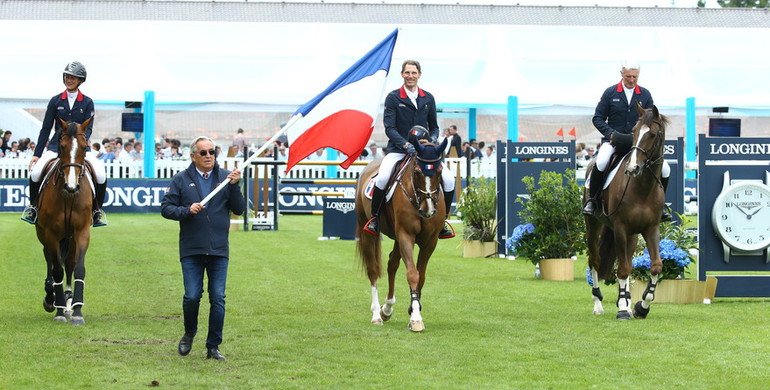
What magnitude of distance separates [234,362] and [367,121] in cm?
362

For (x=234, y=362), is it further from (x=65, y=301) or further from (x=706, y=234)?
(x=706, y=234)

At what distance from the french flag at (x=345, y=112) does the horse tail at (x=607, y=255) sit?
3.07 metres

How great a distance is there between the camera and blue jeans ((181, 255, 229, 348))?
8.84m

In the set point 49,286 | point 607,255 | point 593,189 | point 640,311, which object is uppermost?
point 593,189

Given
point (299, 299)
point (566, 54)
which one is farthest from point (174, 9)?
point (299, 299)

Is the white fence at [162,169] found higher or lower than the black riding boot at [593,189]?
higher

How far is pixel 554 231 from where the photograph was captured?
16.4m

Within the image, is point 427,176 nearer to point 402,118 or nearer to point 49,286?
point 402,118

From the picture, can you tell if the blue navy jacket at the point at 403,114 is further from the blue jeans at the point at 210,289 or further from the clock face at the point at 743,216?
the clock face at the point at 743,216

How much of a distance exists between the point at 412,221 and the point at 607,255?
9.28ft

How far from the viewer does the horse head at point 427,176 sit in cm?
1073

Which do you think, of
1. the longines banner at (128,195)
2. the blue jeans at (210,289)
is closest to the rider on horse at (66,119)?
the blue jeans at (210,289)

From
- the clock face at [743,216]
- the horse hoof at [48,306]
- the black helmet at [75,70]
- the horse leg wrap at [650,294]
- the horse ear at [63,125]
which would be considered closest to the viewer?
the horse ear at [63,125]

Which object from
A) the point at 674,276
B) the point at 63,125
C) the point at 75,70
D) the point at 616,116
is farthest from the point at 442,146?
the point at 75,70
